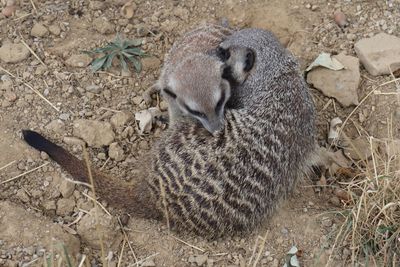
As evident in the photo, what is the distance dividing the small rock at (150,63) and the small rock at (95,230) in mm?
898

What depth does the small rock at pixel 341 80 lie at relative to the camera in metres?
3.14

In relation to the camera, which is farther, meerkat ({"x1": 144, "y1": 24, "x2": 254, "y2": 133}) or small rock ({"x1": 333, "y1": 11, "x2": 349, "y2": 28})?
small rock ({"x1": 333, "y1": 11, "x2": 349, "y2": 28})

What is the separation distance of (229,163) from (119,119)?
2.36 ft

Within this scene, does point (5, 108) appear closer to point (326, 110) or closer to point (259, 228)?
point (259, 228)

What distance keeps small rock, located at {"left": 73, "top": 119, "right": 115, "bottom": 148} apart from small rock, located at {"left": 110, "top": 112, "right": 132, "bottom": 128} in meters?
0.04

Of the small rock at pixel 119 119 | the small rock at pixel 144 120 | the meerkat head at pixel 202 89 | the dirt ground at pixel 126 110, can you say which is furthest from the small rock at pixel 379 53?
the small rock at pixel 119 119

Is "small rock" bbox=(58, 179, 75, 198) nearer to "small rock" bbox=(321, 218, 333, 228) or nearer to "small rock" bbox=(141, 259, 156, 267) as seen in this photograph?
"small rock" bbox=(141, 259, 156, 267)

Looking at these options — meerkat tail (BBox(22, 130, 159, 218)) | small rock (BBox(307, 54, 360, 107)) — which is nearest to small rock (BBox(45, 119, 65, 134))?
meerkat tail (BBox(22, 130, 159, 218))

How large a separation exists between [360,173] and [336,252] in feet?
1.18

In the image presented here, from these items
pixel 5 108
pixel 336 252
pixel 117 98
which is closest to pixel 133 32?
pixel 117 98

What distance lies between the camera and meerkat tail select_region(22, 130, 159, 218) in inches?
108

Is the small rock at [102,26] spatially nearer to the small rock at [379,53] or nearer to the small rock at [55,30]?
the small rock at [55,30]

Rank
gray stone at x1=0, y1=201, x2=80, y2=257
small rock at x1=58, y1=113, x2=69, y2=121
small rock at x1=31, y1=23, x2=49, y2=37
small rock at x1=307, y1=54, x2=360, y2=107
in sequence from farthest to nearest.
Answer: small rock at x1=31, y1=23, x2=49, y2=37, small rock at x1=307, y1=54, x2=360, y2=107, small rock at x1=58, y1=113, x2=69, y2=121, gray stone at x1=0, y1=201, x2=80, y2=257

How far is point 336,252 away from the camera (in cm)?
260
